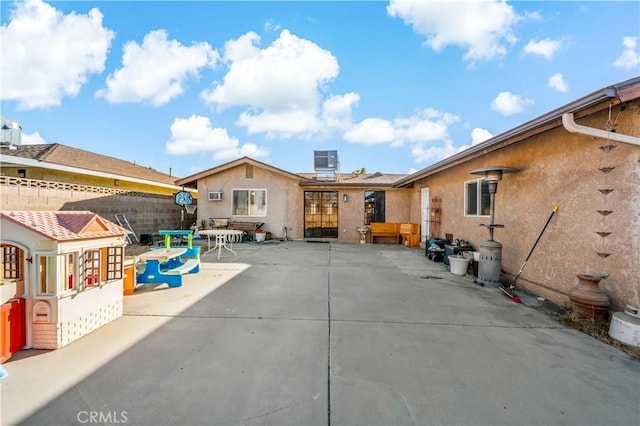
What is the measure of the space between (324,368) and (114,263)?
2876 millimetres

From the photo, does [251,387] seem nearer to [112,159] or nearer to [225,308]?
[225,308]

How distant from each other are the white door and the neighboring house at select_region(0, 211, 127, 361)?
383 inches

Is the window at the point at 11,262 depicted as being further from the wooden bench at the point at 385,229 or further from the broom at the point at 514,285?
the wooden bench at the point at 385,229

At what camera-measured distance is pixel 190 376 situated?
2.33 m

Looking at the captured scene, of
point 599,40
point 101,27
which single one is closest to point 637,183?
point 599,40

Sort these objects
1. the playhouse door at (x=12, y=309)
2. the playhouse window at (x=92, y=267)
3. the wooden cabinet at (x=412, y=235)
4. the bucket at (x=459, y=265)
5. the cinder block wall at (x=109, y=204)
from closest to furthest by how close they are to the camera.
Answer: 1. the playhouse door at (x=12, y=309)
2. the playhouse window at (x=92, y=267)
3. the bucket at (x=459, y=265)
4. the cinder block wall at (x=109, y=204)
5. the wooden cabinet at (x=412, y=235)

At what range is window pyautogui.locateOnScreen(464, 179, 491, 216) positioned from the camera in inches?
265

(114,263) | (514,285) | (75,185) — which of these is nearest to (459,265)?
(514,285)

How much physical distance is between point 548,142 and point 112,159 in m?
19.1

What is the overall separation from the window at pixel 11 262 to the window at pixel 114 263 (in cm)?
76

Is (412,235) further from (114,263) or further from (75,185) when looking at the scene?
(75,185)

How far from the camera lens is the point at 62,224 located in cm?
302

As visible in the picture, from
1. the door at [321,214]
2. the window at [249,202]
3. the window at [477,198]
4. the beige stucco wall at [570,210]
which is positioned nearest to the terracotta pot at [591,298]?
the beige stucco wall at [570,210]

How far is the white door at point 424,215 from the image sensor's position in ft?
34.8
